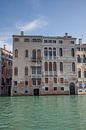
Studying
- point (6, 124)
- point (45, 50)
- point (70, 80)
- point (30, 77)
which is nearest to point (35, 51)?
point (45, 50)

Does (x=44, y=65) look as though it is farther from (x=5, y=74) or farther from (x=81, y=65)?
(x=5, y=74)

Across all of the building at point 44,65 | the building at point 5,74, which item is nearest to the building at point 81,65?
the building at point 44,65

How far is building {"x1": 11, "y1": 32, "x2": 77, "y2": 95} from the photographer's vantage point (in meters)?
40.1

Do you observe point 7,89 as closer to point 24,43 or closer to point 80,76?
point 24,43

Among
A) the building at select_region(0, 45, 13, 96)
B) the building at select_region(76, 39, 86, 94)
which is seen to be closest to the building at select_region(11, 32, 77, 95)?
the building at select_region(76, 39, 86, 94)

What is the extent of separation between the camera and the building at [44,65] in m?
40.1

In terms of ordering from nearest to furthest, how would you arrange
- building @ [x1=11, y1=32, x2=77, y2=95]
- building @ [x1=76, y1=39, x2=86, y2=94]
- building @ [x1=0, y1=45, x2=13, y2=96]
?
building @ [x1=11, y1=32, x2=77, y2=95]
building @ [x1=76, y1=39, x2=86, y2=94]
building @ [x1=0, y1=45, x2=13, y2=96]

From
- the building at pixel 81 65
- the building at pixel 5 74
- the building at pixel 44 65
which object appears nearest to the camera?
the building at pixel 44 65

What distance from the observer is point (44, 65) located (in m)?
40.8

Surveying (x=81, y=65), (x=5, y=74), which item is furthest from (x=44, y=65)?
(x=5, y=74)

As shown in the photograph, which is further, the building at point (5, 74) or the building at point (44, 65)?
the building at point (5, 74)

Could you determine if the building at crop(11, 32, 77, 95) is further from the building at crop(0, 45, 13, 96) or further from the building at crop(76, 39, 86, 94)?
the building at crop(0, 45, 13, 96)

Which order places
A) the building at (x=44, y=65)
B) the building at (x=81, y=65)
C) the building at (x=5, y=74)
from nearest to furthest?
the building at (x=44, y=65)
the building at (x=81, y=65)
the building at (x=5, y=74)

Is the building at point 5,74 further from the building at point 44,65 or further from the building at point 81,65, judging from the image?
the building at point 81,65
